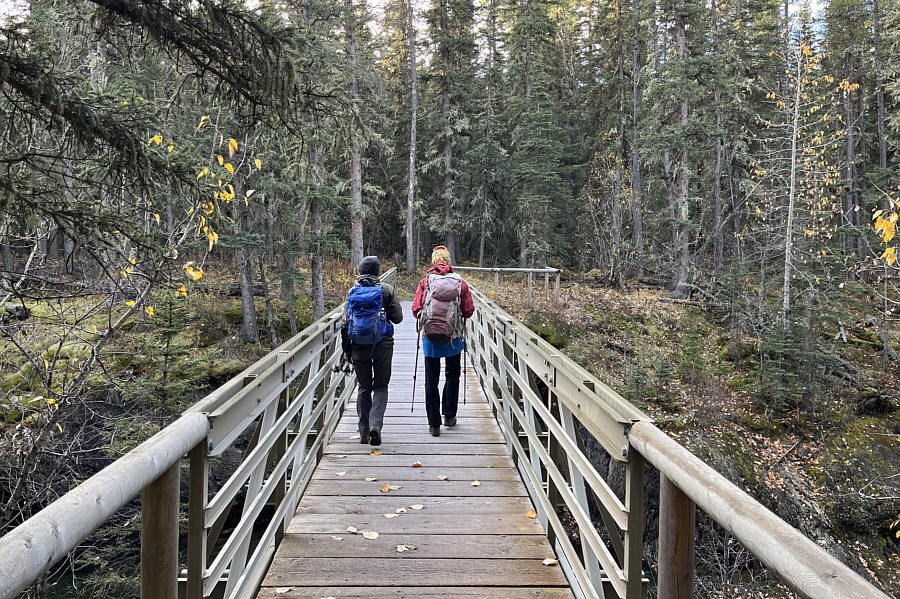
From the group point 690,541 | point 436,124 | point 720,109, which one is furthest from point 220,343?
point 720,109

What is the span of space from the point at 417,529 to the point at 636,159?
83.0 feet

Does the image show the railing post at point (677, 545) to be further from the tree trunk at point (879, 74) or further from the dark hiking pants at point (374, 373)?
the tree trunk at point (879, 74)

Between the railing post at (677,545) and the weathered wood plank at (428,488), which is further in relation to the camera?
the weathered wood plank at (428,488)

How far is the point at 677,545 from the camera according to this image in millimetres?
1971

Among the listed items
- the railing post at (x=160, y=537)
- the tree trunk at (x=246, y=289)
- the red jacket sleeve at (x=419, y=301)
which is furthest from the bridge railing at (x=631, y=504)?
the tree trunk at (x=246, y=289)

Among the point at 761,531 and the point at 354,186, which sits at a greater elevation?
the point at 354,186

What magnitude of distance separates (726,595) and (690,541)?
8.12 metres

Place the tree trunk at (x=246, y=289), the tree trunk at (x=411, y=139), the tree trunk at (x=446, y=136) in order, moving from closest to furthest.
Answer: the tree trunk at (x=246, y=289) < the tree trunk at (x=446, y=136) < the tree trunk at (x=411, y=139)

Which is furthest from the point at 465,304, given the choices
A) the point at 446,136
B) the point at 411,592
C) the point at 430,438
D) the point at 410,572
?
the point at 446,136

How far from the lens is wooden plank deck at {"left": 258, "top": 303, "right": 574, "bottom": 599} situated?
3.24 m

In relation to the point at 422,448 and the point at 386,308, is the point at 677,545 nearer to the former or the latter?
the point at 422,448

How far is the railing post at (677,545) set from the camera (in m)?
1.96

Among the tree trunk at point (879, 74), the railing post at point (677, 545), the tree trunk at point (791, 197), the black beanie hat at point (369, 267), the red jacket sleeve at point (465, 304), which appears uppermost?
the tree trunk at point (879, 74)

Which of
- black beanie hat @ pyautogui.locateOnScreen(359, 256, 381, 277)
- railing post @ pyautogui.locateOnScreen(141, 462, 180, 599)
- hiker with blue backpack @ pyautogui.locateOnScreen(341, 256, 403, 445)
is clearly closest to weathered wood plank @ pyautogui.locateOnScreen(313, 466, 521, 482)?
hiker with blue backpack @ pyautogui.locateOnScreen(341, 256, 403, 445)
